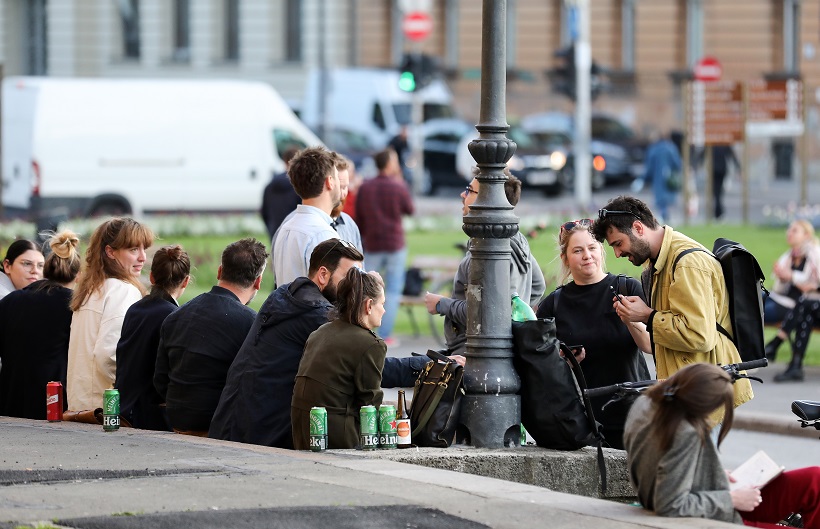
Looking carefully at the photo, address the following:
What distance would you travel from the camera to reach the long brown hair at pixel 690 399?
632 cm

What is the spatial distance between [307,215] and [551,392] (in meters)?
1.99

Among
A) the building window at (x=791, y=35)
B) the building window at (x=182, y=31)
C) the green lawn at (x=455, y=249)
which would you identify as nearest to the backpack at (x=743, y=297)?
the green lawn at (x=455, y=249)

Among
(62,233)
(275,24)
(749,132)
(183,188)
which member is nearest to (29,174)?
(183,188)

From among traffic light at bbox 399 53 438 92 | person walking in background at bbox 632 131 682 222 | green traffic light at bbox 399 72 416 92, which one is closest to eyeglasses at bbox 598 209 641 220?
person walking in background at bbox 632 131 682 222

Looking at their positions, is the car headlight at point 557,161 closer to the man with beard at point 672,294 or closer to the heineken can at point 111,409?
the heineken can at point 111,409

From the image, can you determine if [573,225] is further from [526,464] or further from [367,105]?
[367,105]

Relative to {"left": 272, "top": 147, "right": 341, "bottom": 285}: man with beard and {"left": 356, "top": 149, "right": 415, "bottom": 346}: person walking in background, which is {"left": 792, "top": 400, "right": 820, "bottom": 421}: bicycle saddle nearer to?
{"left": 272, "top": 147, "right": 341, "bottom": 285}: man with beard

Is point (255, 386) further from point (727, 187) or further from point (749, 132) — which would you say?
point (727, 187)

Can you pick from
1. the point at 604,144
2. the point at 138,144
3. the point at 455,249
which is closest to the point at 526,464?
the point at 455,249

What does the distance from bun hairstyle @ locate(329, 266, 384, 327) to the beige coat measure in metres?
1.74

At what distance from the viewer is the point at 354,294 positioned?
780 cm

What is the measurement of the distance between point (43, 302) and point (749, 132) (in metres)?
21.2

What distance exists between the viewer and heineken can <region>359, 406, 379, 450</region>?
7.77m

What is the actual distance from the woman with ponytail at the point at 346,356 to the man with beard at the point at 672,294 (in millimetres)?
1130
